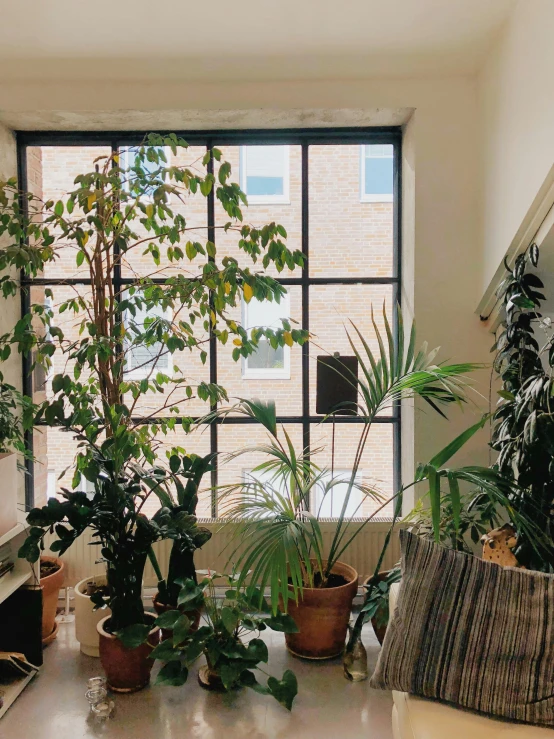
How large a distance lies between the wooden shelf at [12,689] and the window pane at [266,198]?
214cm

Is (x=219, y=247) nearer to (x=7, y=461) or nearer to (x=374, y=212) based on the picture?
(x=374, y=212)

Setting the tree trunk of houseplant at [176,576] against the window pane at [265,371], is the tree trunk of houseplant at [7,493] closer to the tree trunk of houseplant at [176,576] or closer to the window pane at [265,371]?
the tree trunk of houseplant at [176,576]

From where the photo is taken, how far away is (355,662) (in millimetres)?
2496

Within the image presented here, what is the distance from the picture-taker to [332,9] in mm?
2439

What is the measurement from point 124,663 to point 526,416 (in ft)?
5.91

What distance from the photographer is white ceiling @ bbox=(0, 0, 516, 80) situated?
2.42 meters

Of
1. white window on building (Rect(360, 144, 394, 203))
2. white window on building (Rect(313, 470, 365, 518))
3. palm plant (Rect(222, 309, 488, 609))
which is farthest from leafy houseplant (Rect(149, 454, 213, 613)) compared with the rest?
white window on building (Rect(360, 144, 394, 203))

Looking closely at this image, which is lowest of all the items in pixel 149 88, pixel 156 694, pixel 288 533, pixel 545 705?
pixel 156 694

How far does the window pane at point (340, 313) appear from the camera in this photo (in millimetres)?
3301

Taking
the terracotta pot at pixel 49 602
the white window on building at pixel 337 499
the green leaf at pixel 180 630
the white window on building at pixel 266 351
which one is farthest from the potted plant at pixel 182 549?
the white window on building at pixel 337 499

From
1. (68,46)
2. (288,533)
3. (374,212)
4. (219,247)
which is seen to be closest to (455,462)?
(288,533)

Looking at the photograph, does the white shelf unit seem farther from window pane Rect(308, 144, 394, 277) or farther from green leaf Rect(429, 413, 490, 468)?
window pane Rect(308, 144, 394, 277)

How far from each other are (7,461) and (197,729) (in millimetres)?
1251

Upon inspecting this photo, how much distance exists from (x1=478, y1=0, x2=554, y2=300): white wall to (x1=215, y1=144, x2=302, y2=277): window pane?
952 mm
